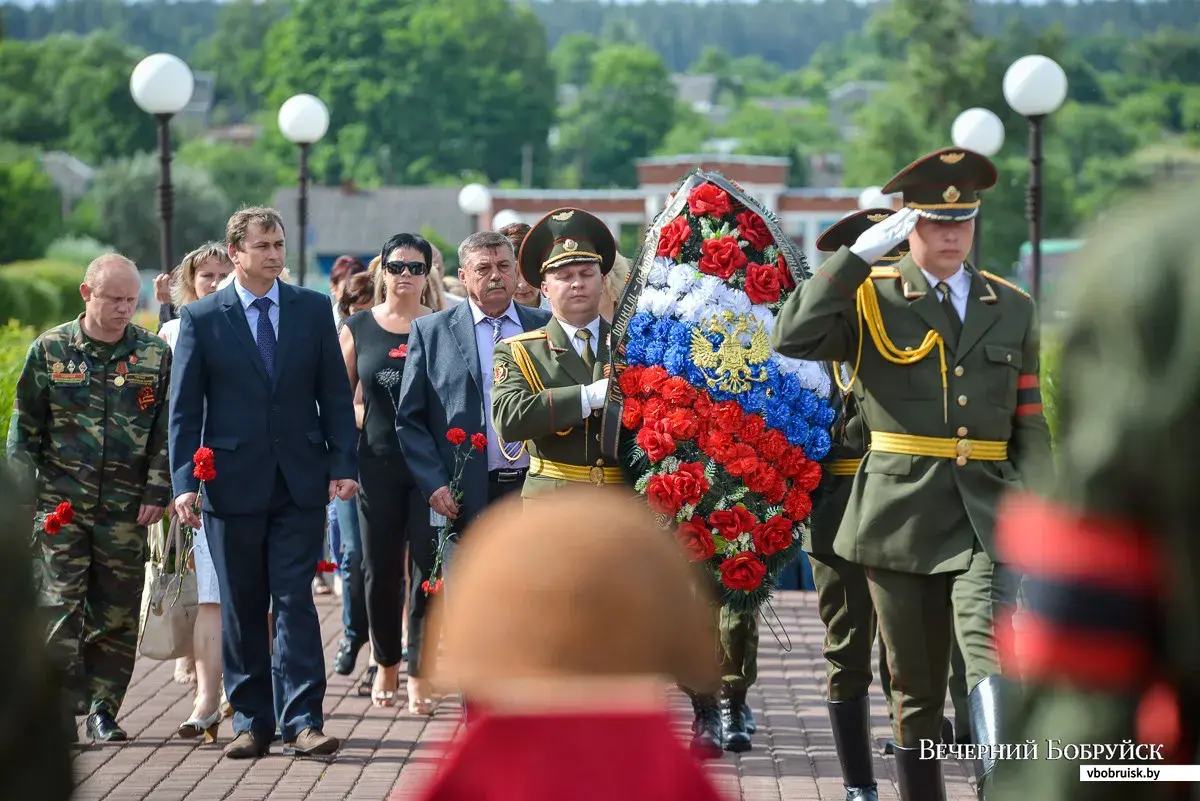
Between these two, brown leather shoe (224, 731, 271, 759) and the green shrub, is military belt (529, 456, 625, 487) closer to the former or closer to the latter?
brown leather shoe (224, 731, 271, 759)

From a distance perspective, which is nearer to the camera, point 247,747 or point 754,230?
point 754,230

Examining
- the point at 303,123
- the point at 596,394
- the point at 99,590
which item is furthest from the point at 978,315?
the point at 303,123

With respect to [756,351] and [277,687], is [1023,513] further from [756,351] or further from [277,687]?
[277,687]

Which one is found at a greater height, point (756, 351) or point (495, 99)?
point (495, 99)

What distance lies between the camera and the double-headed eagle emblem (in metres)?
6.97

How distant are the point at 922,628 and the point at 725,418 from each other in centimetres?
146

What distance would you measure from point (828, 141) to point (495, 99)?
69429mm

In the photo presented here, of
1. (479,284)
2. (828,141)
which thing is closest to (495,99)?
(828,141)

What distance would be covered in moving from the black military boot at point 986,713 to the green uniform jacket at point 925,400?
1.85ft

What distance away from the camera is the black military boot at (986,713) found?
498 cm

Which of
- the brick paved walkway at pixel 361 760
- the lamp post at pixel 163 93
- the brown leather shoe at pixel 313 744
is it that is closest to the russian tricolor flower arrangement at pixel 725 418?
the brick paved walkway at pixel 361 760

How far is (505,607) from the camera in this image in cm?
226

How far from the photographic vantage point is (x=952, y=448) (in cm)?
586

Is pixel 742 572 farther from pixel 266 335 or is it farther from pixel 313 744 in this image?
pixel 266 335
